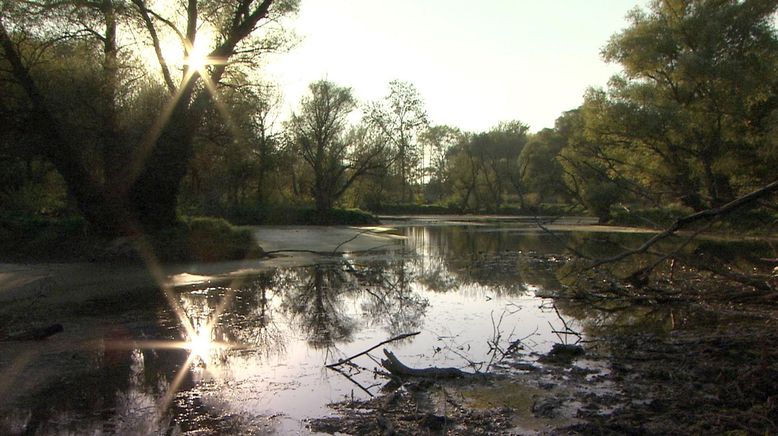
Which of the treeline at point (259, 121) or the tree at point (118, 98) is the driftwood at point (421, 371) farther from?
the tree at point (118, 98)

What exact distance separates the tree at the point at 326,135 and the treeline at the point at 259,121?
127 millimetres

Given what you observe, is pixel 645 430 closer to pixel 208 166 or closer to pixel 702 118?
pixel 208 166

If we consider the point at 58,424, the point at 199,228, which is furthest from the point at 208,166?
the point at 58,424

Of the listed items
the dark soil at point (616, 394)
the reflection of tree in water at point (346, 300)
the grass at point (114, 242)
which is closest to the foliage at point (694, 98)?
the reflection of tree in water at point (346, 300)

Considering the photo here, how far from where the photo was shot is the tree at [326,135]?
44.2 metres

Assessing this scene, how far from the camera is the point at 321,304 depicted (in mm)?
11047

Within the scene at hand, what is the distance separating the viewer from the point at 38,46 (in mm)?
16812

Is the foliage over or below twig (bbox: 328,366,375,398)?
over

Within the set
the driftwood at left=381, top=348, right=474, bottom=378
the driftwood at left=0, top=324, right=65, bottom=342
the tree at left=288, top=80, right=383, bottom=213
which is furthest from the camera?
the tree at left=288, top=80, right=383, bottom=213

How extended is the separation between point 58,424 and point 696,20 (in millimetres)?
33543

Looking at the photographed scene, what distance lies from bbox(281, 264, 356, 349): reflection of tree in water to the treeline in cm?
359

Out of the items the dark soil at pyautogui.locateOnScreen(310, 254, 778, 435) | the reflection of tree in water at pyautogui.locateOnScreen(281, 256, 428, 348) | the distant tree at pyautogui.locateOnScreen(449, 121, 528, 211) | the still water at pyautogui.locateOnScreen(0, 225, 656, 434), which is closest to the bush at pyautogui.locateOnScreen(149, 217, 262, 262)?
the reflection of tree in water at pyautogui.locateOnScreen(281, 256, 428, 348)

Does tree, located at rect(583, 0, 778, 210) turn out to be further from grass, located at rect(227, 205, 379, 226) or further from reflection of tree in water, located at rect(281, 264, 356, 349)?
grass, located at rect(227, 205, 379, 226)

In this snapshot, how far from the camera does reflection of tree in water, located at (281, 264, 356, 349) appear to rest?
843cm
